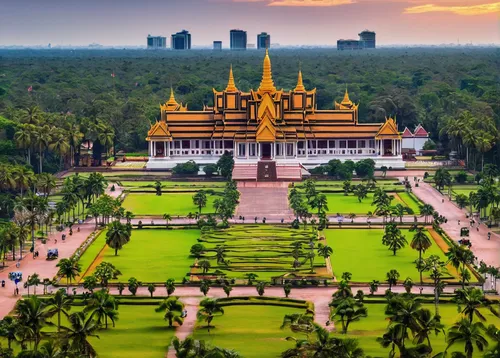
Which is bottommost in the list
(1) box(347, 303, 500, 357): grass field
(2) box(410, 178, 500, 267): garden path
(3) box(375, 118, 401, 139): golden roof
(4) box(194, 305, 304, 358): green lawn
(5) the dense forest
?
(4) box(194, 305, 304, 358): green lawn

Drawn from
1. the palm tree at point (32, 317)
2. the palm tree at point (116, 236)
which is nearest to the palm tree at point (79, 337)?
the palm tree at point (32, 317)

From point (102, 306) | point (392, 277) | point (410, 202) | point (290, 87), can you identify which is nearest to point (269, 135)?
point (410, 202)

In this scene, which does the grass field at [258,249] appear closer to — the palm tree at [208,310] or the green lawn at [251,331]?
the green lawn at [251,331]

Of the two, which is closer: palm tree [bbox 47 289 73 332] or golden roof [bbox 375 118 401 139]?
palm tree [bbox 47 289 73 332]

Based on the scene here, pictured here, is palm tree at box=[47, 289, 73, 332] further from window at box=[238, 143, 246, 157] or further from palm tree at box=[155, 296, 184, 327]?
window at box=[238, 143, 246, 157]

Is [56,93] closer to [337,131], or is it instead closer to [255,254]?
[337,131]

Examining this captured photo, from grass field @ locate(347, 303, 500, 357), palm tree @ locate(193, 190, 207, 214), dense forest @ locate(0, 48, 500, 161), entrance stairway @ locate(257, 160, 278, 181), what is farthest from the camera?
dense forest @ locate(0, 48, 500, 161)

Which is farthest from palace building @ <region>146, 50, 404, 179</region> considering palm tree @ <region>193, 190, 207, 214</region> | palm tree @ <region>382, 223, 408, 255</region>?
palm tree @ <region>382, 223, 408, 255</region>
